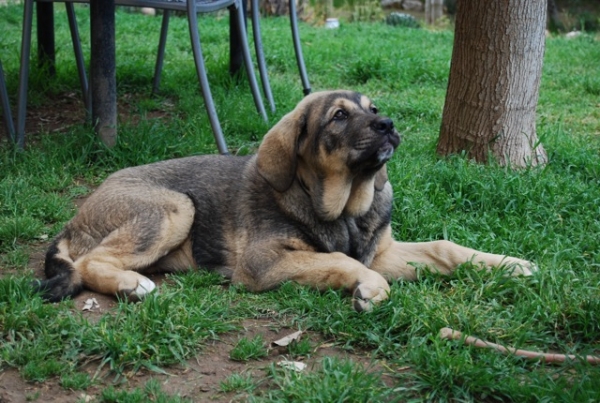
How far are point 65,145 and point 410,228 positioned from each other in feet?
9.21

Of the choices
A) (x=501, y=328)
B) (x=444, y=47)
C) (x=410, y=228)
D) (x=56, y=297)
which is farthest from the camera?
(x=444, y=47)

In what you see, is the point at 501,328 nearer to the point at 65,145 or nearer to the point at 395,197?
the point at 395,197

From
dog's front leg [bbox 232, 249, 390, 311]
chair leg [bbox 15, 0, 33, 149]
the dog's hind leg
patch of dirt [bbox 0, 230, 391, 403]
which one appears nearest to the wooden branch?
patch of dirt [bbox 0, 230, 391, 403]

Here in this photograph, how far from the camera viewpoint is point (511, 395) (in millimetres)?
3340

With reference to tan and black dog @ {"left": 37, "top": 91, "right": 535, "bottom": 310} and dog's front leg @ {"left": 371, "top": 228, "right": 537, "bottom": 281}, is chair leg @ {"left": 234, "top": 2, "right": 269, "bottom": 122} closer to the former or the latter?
tan and black dog @ {"left": 37, "top": 91, "right": 535, "bottom": 310}

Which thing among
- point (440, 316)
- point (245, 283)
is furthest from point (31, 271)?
point (440, 316)

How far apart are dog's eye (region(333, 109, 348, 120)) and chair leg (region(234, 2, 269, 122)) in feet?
8.63

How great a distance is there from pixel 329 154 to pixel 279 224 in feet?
1.54

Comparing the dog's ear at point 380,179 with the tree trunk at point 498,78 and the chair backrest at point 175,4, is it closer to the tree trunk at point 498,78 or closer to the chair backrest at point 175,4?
the tree trunk at point 498,78

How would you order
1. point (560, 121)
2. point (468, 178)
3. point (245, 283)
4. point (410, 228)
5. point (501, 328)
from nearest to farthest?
point (501, 328) → point (245, 283) → point (410, 228) → point (468, 178) → point (560, 121)

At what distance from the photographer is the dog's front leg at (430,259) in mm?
4523

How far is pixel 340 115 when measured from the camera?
4629mm

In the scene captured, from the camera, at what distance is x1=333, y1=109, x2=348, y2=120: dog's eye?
15.2 feet

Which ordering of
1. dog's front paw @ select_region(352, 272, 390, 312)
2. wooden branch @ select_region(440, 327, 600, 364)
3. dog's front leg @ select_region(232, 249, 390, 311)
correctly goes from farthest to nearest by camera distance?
dog's front leg @ select_region(232, 249, 390, 311) → dog's front paw @ select_region(352, 272, 390, 312) → wooden branch @ select_region(440, 327, 600, 364)
